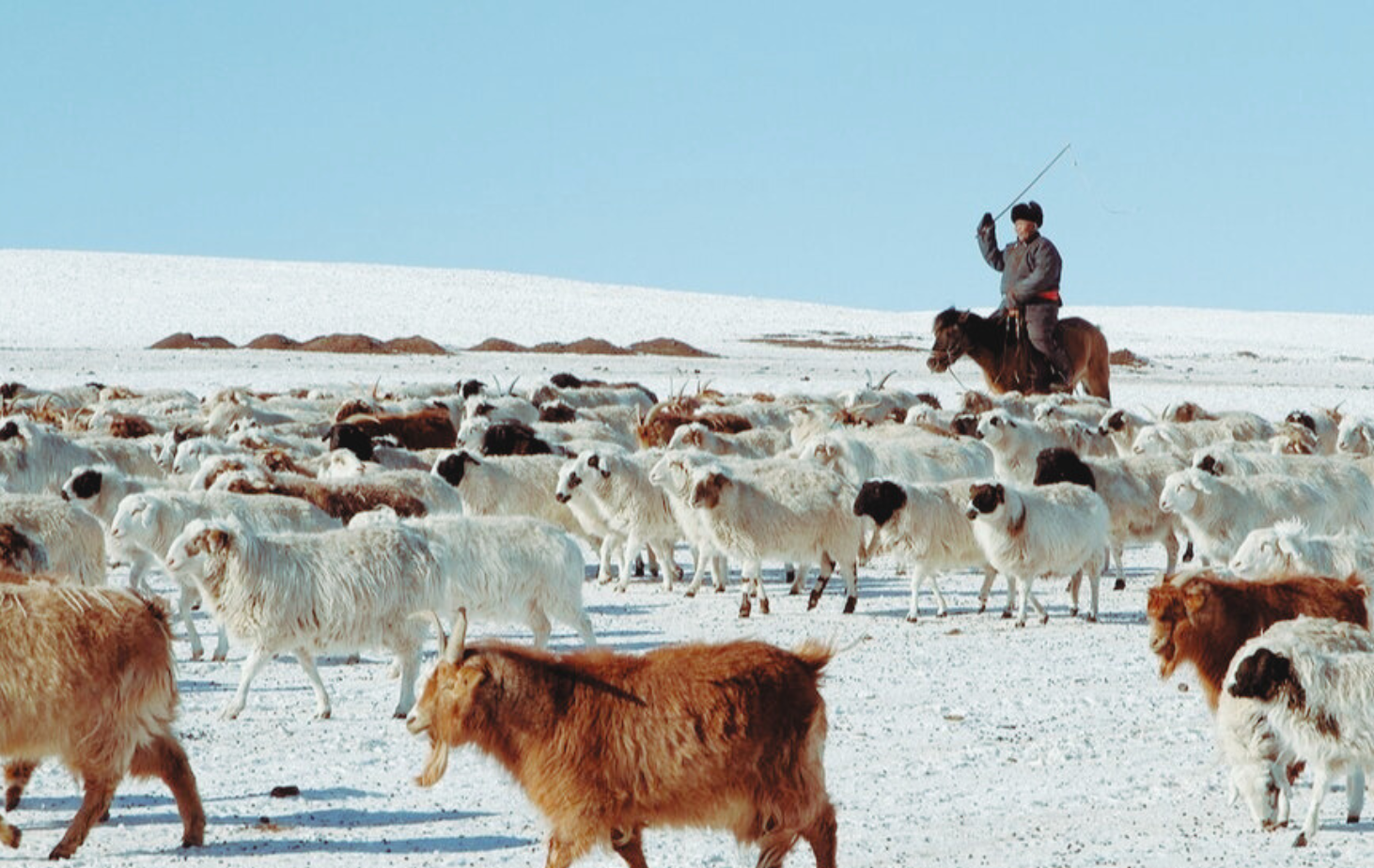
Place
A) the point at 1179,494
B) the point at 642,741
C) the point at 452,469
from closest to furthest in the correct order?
1. the point at 642,741
2. the point at 1179,494
3. the point at 452,469

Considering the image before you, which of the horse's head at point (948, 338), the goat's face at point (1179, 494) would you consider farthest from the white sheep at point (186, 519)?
the horse's head at point (948, 338)

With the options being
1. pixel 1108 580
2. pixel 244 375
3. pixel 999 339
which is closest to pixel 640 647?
pixel 1108 580

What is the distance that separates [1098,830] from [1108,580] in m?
8.68

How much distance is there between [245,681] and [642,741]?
15.3ft

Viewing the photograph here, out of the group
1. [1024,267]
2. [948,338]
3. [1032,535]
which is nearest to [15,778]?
[1032,535]

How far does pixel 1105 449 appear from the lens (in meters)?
21.8

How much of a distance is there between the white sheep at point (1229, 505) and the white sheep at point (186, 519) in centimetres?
638

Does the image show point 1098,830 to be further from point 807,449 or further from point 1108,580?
point 807,449

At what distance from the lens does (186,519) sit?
13203 mm

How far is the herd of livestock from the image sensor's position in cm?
678

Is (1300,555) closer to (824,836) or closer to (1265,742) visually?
(1265,742)

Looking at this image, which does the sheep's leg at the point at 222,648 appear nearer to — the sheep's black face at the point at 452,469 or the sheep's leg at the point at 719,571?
the sheep's black face at the point at 452,469

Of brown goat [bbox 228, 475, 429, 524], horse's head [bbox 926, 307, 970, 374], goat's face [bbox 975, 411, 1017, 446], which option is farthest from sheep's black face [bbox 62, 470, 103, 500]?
horse's head [bbox 926, 307, 970, 374]

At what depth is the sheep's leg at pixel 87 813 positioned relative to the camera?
7.51m
